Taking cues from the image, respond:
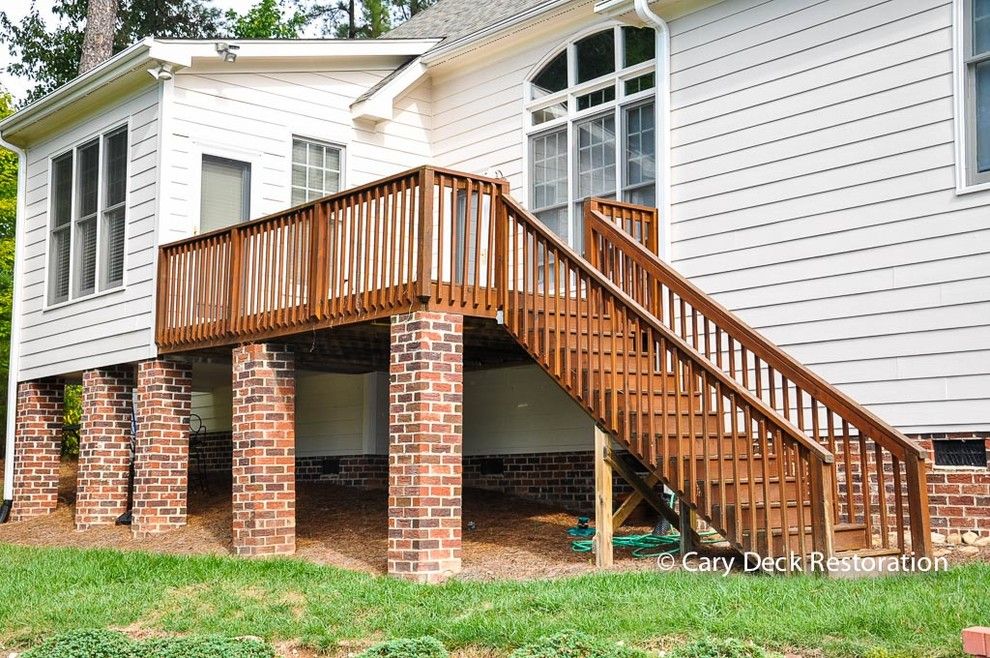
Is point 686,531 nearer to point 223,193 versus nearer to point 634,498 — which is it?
point 634,498

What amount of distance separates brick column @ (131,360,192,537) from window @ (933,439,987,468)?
24.7 ft

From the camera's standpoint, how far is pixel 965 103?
8.79m

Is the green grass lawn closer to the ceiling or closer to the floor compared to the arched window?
closer to the floor

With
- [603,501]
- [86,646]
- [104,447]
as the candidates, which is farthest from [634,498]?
[104,447]

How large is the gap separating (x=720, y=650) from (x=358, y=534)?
6204 mm

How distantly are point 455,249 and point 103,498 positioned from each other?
240 inches

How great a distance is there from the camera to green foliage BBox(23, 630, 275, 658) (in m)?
6.63

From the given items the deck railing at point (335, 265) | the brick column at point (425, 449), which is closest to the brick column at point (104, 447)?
the deck railing at point (335, 265)

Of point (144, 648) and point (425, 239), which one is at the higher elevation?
point (425, 239)

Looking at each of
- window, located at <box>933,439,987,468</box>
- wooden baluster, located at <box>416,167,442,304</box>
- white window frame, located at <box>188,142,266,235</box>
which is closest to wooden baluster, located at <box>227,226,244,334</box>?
white window frame, located at <box>188,142,266,235</box>

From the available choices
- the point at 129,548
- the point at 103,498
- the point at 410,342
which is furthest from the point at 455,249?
the point at 103,498

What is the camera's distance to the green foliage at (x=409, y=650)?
20.0 feet

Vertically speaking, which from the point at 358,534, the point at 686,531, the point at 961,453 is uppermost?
the point at 961,453

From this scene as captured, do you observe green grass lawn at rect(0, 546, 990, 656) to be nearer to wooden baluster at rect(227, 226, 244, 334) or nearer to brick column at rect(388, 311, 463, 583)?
brick column at rect(388, 311, 463, 583)
